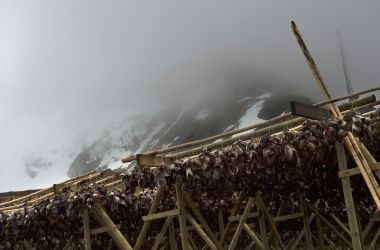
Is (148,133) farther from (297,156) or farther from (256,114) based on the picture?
(297,156)

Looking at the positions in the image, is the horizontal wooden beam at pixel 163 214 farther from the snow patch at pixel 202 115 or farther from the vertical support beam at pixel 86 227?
the snow patch at pixel 202 115

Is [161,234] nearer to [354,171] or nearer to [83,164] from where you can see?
[354,171]

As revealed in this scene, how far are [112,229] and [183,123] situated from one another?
153 meters

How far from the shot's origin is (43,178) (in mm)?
169375

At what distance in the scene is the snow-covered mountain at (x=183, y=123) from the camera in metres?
151

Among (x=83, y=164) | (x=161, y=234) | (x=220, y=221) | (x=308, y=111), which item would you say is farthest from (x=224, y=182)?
(x=83, y=164)

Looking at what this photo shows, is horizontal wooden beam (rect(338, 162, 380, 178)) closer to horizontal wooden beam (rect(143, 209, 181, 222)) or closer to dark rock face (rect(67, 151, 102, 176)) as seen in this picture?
horizontal wooden beam (rect(143, 209, 181, 222))

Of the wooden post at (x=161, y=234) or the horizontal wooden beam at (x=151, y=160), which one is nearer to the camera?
the horizontal wooden beam at (x=151, y=160)

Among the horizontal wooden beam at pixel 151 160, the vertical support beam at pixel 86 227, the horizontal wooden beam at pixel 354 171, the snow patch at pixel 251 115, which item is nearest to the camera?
the horizontal wooden beam at pixel 354 171

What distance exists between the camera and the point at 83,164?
170 metres

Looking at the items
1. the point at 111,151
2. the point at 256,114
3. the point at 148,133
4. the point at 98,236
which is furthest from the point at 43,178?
the point at 98,236

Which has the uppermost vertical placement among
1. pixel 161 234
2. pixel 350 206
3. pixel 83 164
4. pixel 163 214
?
pixel 350 206

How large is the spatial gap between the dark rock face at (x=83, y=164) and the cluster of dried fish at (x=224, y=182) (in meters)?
147

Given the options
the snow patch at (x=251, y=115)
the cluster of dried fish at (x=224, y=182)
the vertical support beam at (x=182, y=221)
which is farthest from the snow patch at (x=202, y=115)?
the vertical support beam at (x=182, y=221)
